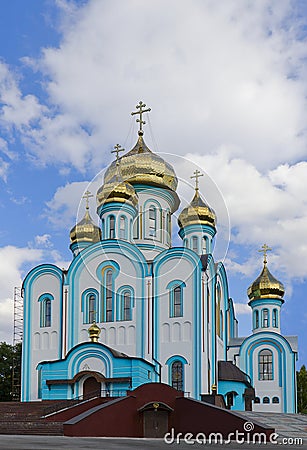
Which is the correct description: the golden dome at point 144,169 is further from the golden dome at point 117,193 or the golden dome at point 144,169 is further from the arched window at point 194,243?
the arched window at point 194,243

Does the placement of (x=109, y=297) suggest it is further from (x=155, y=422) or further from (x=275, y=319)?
(x=155, y=422)

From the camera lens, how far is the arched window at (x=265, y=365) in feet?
111

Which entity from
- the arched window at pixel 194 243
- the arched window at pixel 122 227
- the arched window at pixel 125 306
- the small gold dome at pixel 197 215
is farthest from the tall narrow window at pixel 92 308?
the small gold dome at pixel 197 215

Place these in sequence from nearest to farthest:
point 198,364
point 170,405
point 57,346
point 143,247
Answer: point 170,405 < point 198,364 < point 57,346 < point 143,247

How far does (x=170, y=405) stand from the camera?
21.1m

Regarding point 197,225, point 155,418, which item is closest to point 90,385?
point 155,418

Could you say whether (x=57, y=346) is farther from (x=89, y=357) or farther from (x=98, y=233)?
(x=98, y=233)

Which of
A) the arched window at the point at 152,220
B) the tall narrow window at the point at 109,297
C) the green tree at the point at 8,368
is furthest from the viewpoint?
the green tree at the point at 8,368

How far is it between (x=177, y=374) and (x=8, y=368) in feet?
50.0

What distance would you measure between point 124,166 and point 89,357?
11.5 m

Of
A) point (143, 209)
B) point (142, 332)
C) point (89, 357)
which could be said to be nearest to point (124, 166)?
point (143, 209)

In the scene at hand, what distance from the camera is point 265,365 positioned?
33906 mm

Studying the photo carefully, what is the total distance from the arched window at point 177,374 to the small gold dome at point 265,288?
29.3 ft

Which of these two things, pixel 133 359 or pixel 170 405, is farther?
pixel 133 359
